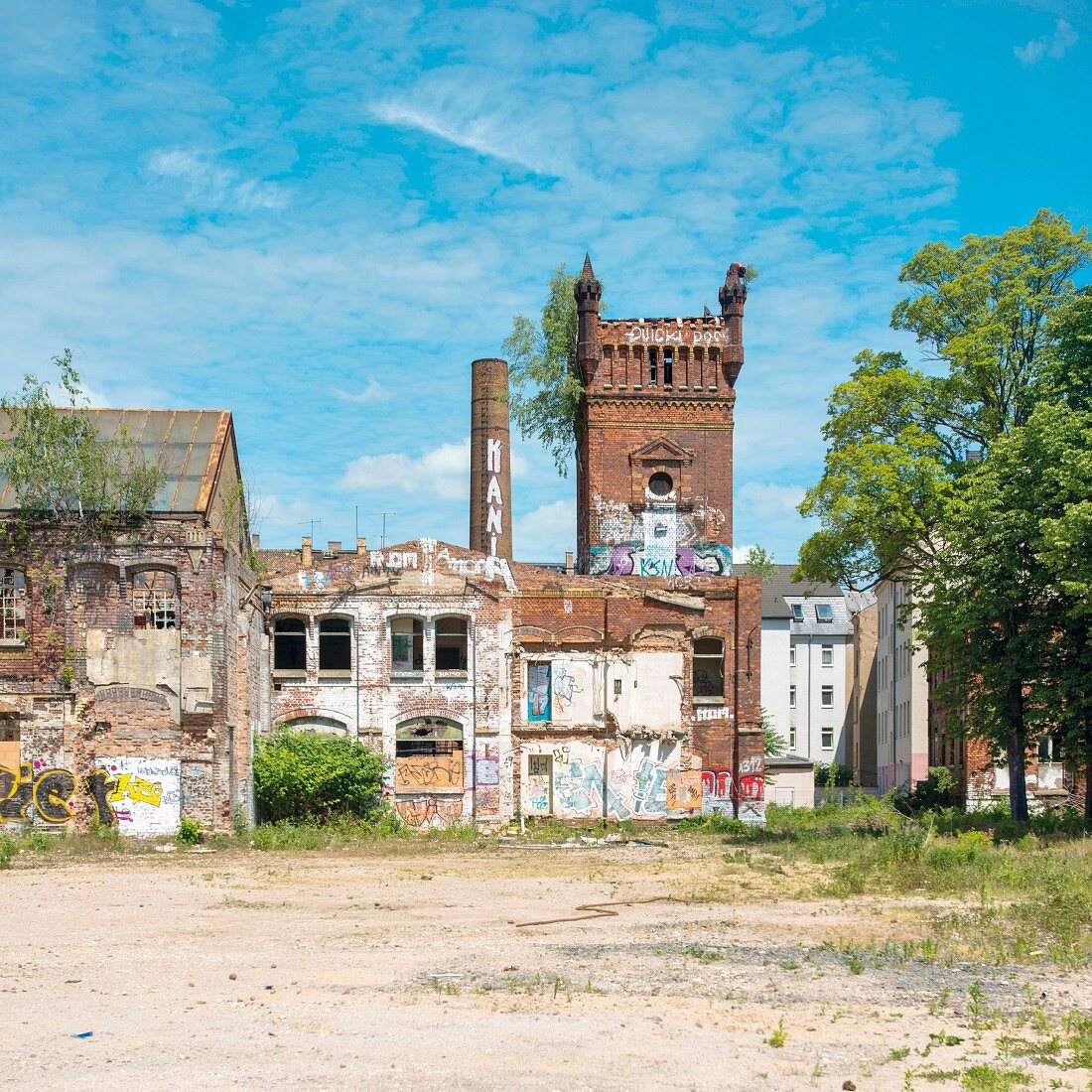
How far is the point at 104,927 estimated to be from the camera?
1567cm

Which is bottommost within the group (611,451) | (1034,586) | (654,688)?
(654,688)

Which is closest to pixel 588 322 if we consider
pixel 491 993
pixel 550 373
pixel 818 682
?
pixel 550 373

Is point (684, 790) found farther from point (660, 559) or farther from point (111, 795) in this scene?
point (111, 795)

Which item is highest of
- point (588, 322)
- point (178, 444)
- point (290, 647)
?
point (588, 322)

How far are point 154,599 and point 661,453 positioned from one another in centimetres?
1641

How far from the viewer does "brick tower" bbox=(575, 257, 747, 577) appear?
37.5m

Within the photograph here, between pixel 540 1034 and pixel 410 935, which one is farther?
pixel 410 935

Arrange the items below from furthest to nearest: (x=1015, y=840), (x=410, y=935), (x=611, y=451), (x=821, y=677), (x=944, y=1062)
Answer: (x=821, y=677) < (x=611, y=451) < (x=1015, y=840) < (x=410, y=935) < (x=944, y=1062)

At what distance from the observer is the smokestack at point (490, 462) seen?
40.0m

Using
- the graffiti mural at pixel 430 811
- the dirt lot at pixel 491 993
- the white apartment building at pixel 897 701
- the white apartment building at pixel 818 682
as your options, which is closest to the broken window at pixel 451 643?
the graffiti mural at pixel 430 811

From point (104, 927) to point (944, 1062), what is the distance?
10.6 metres

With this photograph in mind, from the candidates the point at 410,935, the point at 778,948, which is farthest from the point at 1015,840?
the point at 410,935

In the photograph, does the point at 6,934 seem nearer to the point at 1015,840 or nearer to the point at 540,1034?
the point at 540,1034

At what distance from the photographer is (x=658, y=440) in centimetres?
3797
